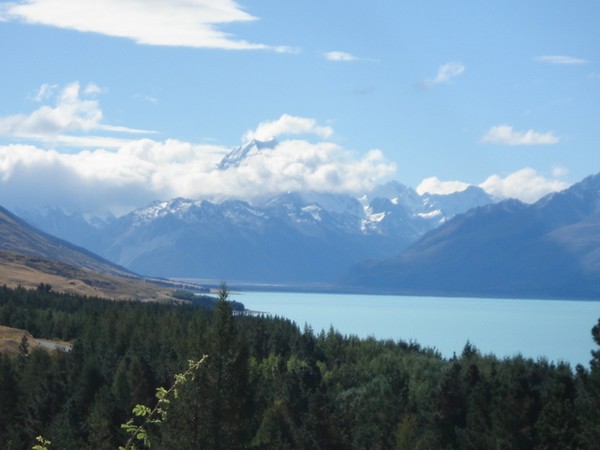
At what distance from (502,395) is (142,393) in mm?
33237

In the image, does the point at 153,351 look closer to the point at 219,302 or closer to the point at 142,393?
the point at 142,393

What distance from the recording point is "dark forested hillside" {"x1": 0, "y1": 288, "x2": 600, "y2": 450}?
46.6m

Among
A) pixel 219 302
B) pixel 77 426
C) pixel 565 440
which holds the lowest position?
pixel 77 426

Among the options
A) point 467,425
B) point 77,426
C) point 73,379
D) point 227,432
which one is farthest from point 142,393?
point 227,432

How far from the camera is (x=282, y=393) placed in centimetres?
10306

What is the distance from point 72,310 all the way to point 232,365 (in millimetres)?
155655

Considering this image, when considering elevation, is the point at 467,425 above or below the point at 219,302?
below

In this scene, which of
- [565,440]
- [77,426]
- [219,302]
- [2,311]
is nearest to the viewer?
[219,302]

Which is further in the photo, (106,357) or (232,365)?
(106,357)

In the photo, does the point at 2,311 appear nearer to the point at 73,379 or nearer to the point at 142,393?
the point at 73,379

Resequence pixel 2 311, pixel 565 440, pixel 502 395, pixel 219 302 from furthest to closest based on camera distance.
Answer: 1. pixel 2 311
2. pixel 502 395
3. pixel 565 440
4. pixel 219 302

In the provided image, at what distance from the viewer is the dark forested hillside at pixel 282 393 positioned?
4656 centimetres

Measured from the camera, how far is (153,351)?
127062 mm

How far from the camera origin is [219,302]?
1955 inches
